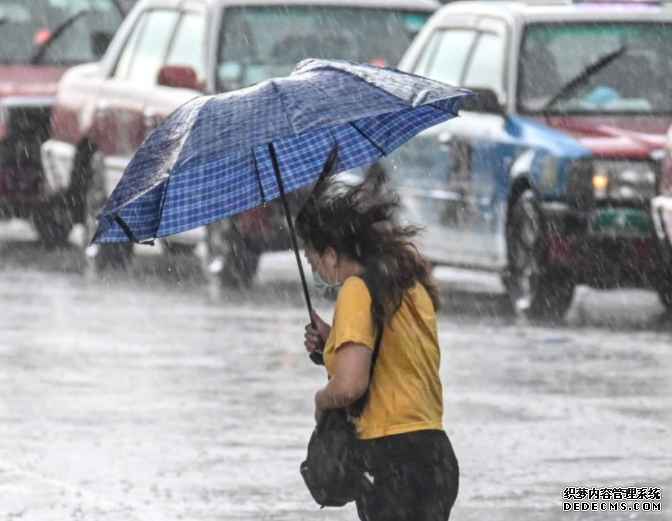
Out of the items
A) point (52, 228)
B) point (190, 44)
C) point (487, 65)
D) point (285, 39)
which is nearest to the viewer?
point (487, 65)

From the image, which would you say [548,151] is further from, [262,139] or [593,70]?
[262,139]

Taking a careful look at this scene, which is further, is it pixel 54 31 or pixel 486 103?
pixel 54 31

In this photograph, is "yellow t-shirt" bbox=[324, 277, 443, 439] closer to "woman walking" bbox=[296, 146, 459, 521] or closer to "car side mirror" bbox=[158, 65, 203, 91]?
"woman walking" bbox=[296, 146, 459, 521]

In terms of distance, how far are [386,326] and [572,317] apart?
841cm

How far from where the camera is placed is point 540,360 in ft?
37.1

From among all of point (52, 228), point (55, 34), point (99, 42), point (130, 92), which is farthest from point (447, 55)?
point (55, 34)

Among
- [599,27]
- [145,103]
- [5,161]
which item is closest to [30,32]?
[5,161]

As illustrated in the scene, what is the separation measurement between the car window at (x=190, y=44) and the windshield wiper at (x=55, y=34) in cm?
258

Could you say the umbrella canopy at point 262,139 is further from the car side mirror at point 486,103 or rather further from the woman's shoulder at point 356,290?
the car side mirror at point 486,103

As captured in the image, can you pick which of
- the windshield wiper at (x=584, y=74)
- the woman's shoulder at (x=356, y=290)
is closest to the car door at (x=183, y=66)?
the windshield wiper at (x=584, y=74)

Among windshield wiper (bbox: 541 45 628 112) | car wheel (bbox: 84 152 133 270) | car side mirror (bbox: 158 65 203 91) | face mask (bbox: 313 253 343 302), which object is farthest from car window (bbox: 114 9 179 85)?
face mask (bbox: 313 253 343 302)

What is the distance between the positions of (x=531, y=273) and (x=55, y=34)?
6306mm

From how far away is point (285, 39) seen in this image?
14.9 m

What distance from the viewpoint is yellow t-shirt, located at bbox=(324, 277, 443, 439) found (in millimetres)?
5043
